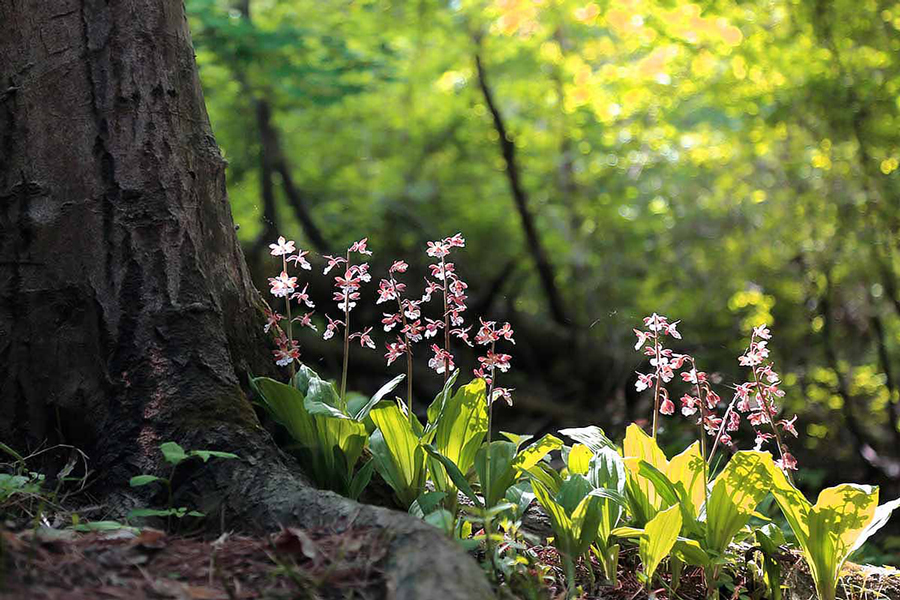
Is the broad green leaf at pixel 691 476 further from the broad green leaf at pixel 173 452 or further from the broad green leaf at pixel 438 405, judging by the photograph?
the broad green leaf at pixel 173 452

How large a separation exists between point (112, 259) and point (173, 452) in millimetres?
759

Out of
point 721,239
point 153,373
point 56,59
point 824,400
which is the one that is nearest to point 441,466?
point 153,373

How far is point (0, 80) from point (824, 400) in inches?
264

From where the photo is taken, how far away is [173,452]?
227 cm

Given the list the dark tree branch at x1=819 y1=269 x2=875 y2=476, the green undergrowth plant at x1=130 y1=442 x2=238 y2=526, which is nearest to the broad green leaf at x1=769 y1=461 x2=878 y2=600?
the green undergrowth plant at x1=130 y1=442 x2=238 y2=526

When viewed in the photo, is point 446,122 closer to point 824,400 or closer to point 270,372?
point 824,400

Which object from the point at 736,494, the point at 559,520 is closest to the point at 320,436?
the point at 559,520

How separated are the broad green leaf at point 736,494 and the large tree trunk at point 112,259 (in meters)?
1.36

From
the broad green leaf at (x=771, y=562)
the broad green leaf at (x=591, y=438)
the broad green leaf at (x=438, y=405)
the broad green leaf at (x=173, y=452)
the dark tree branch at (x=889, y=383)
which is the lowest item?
the dark tree branch at (x=889, y=383)

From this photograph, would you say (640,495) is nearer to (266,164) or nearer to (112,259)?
Answer: (112,259)

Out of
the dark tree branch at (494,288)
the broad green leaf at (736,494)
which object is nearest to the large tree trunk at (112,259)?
the broad green leaf at (736,494)

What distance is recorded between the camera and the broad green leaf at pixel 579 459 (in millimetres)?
2908

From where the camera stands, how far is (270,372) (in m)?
2.95

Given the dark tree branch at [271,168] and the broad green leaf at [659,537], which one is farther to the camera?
the dark tree branch at [271,168]
